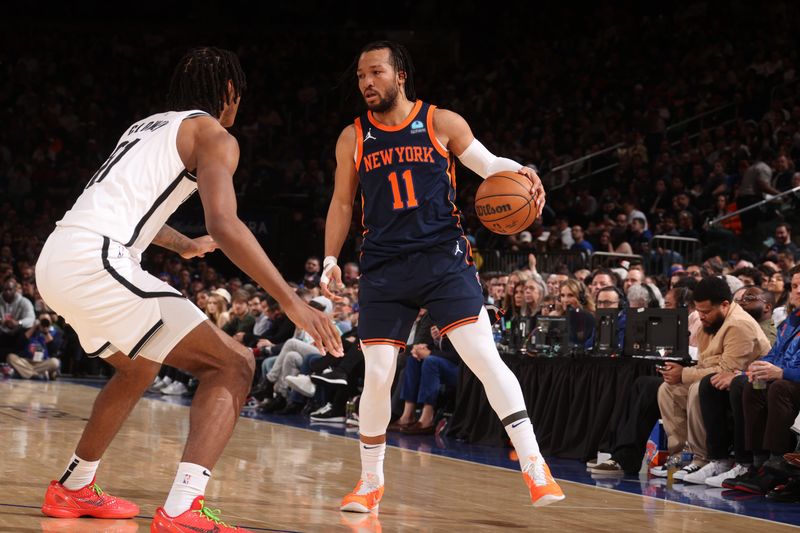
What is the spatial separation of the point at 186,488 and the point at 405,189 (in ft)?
5.75

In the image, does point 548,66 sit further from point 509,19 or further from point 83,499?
point 83,499

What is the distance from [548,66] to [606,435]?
14.1m

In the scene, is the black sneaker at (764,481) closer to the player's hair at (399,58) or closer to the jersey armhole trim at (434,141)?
the jersey armhole trim at (434,141)

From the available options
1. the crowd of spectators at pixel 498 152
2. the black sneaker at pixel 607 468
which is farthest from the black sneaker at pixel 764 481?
the black sneaker at pixel 607 468

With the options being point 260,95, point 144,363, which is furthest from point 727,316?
point 260,95

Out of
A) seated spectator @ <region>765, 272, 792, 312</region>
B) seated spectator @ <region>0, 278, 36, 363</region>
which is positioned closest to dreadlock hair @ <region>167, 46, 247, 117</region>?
seated spectator @ <region>765, 272, 792, 312</region>

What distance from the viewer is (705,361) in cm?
641

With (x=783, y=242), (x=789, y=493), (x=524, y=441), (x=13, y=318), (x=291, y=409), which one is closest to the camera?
(x=524, y=441)

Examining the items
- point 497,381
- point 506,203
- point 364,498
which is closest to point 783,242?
point 506,203

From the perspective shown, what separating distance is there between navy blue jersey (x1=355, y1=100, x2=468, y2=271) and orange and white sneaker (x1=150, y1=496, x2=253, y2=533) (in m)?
1.57

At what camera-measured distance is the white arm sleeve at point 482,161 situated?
4543mm

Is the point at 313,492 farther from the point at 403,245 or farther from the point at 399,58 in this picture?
the point at 399,58

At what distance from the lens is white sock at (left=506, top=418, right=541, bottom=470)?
4.17 m

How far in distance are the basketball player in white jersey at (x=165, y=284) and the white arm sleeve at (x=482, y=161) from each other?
1389mm
